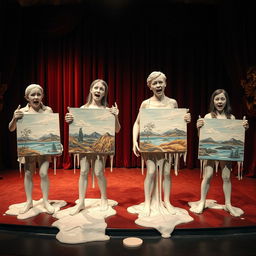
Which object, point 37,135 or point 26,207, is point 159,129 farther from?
A: point 26,207

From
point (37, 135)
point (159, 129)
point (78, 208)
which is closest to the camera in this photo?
point (159, 129)

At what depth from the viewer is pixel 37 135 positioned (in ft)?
11.4

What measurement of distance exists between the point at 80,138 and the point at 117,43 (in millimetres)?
3464

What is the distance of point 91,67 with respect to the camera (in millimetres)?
6359

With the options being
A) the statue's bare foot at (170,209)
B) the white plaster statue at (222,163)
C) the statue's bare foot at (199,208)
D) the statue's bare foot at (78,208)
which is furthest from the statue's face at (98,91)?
the statue's bare foot at (199,208)

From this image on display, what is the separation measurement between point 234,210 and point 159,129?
1.46 m

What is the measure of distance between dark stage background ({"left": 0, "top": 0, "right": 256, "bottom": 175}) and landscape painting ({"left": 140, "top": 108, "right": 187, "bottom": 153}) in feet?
9.68

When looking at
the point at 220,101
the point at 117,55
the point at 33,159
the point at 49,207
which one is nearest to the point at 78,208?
the point at 49,207

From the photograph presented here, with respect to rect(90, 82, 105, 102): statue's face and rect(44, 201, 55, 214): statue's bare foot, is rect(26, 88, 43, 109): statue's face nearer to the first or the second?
rect(90, 82, 105, 102): statue's face

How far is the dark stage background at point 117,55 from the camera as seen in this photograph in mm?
5883

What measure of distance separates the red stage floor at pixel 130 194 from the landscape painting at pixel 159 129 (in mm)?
912

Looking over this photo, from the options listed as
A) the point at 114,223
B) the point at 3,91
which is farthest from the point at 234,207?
the point at 3,91

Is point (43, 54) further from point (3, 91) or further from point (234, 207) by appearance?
point (234, 207)

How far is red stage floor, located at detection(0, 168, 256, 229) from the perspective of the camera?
336 centimetres
